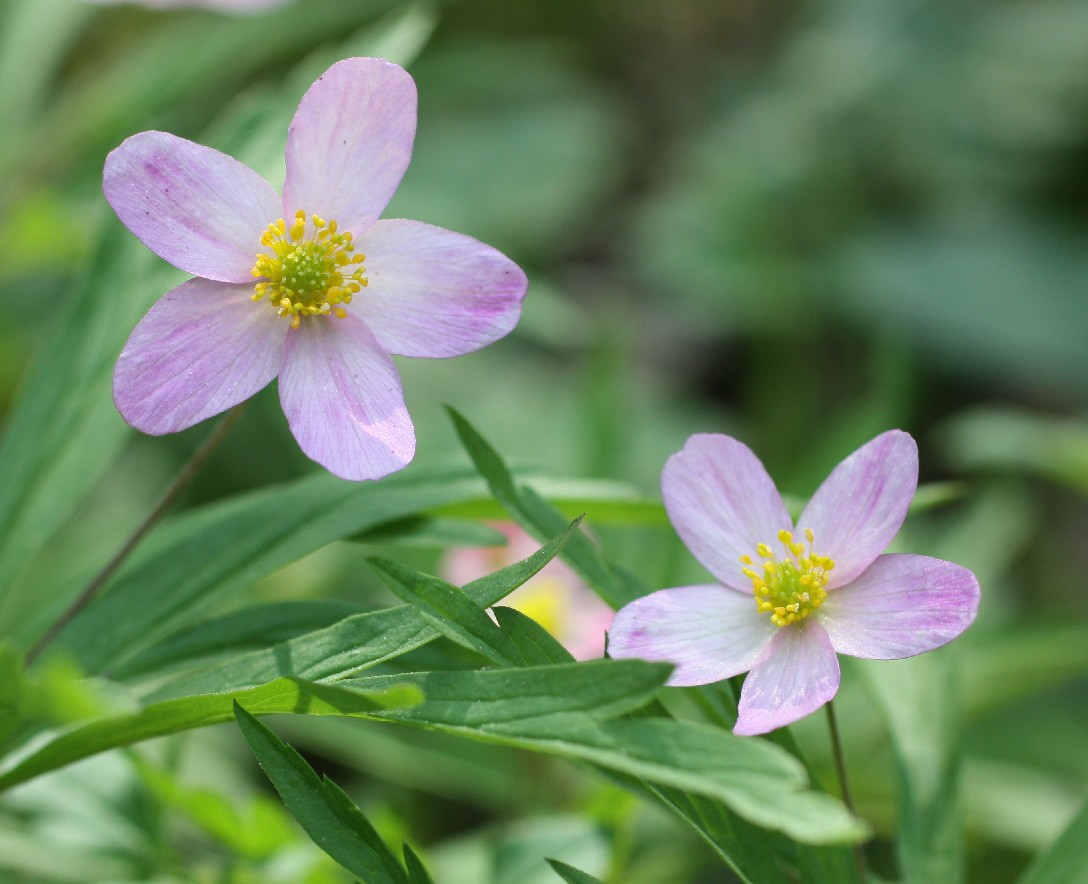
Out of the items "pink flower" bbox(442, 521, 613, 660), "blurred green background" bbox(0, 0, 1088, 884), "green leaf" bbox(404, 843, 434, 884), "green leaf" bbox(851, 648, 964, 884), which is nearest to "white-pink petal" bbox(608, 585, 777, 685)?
"green leaf" bbox(404, 843, 434, 884)

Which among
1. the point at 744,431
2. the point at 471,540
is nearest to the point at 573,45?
the point at 744,431

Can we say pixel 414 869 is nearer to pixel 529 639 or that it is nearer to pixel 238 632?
pixel 529 639

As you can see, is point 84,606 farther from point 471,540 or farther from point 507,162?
point 507,162

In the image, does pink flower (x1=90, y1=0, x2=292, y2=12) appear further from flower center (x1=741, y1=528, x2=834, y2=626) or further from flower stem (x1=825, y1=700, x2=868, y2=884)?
flower stem (x1=825, y1=700, x2=868, y2=884)

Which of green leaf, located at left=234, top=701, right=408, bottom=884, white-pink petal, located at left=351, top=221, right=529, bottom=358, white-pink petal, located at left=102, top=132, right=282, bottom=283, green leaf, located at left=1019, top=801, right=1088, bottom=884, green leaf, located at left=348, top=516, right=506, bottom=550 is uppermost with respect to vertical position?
white-pink petal, located at left=102, top=132, right=282, bottom=283

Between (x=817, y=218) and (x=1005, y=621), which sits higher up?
(x=817, y=218)

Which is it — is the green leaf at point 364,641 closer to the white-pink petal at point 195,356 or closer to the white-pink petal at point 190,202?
the white-pink petal at point 195,356

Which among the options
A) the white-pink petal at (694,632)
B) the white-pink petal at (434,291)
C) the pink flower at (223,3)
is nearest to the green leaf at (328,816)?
the white-pink petal at (694,632)
